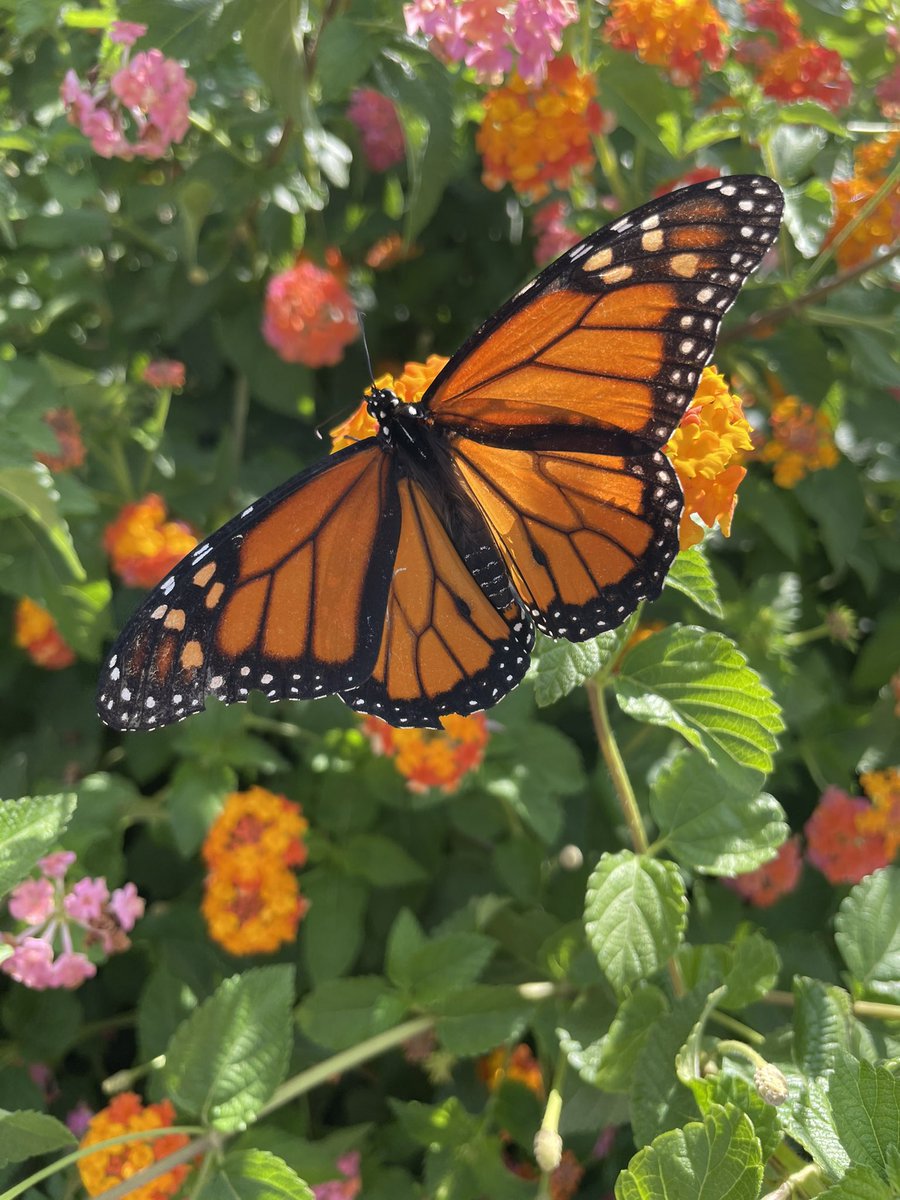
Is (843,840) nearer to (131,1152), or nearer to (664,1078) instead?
(664,1078)

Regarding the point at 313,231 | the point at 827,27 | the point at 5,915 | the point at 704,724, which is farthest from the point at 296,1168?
the point at 827,27

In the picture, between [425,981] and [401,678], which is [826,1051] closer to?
[425,981]

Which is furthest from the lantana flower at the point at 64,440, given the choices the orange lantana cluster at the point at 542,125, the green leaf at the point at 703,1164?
the green leaf at the point at 703,1164

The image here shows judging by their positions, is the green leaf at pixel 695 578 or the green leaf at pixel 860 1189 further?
the green leaf at pixel 695 578

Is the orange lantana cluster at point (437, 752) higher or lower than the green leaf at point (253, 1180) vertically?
higher

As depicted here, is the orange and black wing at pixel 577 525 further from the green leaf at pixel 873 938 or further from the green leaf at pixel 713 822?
the green leaf at pixel 873 938

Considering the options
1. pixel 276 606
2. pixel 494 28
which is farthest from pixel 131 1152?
pixel 494 28
